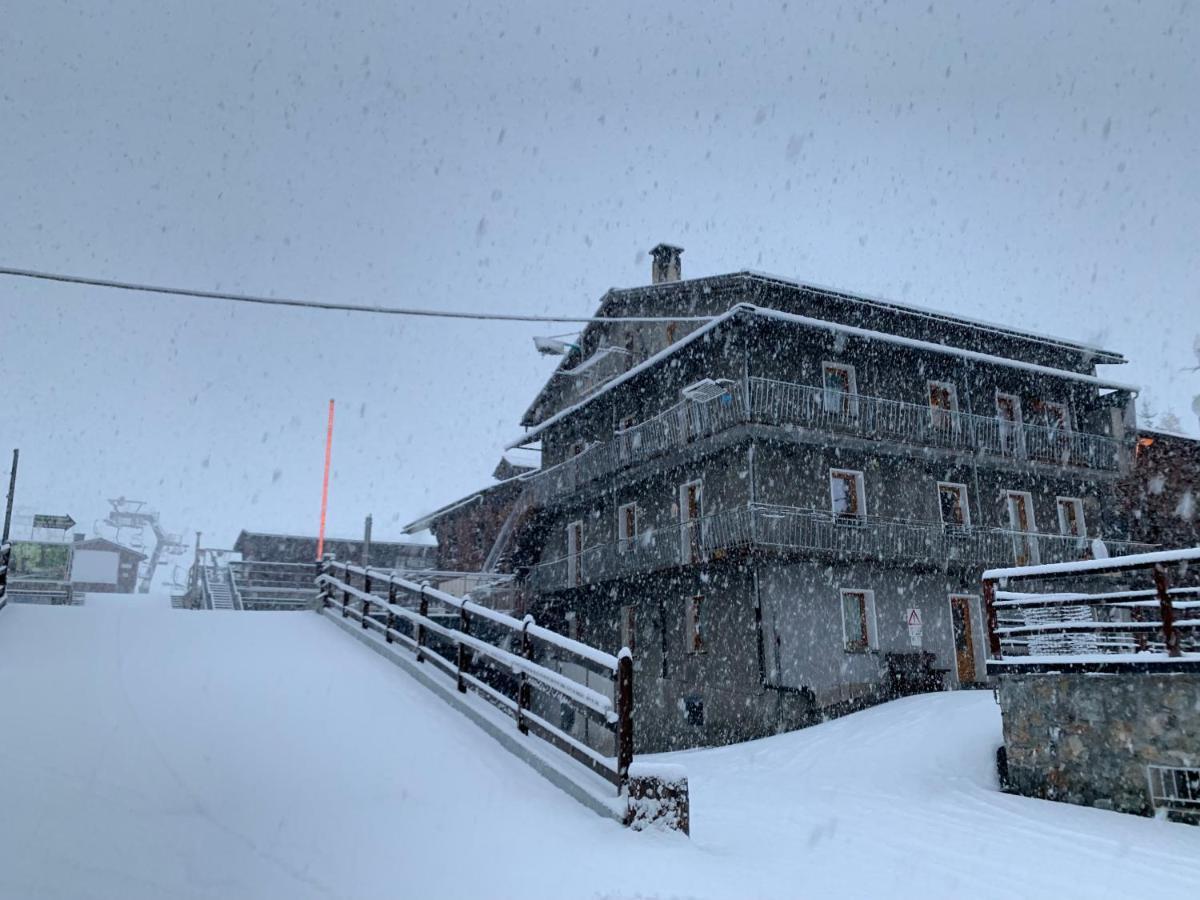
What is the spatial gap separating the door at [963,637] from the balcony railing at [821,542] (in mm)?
1257

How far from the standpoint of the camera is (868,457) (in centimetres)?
2302

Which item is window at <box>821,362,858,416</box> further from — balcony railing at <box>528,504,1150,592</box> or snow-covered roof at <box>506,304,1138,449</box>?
balcony railing at <box>528,504,1150,592</box>

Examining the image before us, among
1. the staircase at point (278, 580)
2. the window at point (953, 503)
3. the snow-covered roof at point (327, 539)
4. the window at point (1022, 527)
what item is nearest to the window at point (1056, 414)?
the window at point (1022, 527)

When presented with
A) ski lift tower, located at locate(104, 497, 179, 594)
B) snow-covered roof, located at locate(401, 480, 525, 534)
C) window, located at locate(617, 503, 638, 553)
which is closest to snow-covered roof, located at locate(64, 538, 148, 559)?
ski lift tower, located at locate(104, 497, 179, 594)

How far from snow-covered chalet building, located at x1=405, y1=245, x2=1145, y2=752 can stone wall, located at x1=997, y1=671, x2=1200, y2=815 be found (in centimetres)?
958

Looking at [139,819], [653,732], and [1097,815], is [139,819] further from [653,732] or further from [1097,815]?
[653,732]

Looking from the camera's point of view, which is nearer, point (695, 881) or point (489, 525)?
point (695, 881)

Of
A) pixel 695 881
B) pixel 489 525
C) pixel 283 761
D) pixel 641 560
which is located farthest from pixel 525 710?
pixel 489 525

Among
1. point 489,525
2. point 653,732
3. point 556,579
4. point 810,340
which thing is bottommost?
point 653,732

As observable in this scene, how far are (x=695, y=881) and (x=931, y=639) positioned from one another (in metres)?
18.9

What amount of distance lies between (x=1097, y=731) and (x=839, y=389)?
603 inches

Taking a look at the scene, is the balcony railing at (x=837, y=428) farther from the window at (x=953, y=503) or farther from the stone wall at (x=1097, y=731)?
the stone wall at (x=1097, y=731)

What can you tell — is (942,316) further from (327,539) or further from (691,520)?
(327,539)

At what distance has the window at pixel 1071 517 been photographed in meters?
25.8
